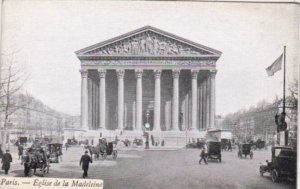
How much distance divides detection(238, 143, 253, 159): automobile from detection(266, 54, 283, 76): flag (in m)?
0.86

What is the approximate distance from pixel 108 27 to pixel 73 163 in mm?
1536

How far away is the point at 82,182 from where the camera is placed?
19.6 ft

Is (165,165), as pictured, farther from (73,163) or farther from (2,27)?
(2,27)

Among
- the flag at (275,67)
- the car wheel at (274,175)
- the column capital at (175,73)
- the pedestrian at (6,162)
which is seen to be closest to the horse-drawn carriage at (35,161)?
the pedestrian at (6,162)

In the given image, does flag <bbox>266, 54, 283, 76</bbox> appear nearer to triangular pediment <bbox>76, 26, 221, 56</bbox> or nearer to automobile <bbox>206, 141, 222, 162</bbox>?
triangular pediment <bbox>76, 26, 221, 56</bbox>

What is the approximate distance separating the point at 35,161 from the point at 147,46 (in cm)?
183

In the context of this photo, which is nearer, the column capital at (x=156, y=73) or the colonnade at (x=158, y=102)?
the colonnade at (x=158, y=102)

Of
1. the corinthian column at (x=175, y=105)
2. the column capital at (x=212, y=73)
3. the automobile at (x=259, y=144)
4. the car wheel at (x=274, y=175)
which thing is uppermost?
the column capital at (x=212, y=73)

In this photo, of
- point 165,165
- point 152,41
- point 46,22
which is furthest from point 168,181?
point 46,22

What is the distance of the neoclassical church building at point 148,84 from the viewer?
20.9ft

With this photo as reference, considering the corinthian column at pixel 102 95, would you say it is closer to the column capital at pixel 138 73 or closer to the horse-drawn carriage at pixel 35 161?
the column capital at pixel 138 73

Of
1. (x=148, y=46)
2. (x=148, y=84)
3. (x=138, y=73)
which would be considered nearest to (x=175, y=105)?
(x=148, y=84)

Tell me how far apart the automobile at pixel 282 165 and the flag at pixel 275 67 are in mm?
829

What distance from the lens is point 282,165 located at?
19.8 feet
